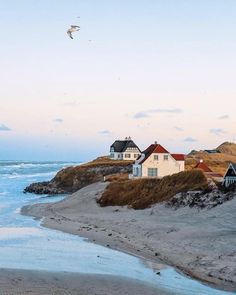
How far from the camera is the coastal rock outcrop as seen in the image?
79.9 meters

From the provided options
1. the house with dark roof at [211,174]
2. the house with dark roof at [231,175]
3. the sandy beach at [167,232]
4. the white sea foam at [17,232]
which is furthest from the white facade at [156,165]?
the white sea foam at [17,232]

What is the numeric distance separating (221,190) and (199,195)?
5.64 ft

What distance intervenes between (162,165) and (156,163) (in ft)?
3.05

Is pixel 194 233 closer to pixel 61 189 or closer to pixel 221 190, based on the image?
pixel 221 190

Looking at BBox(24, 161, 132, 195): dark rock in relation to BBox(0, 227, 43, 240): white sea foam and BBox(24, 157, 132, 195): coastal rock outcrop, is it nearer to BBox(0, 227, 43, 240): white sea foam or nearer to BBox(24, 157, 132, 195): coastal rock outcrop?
BBox(24, 157, 132, 195): coastal rock outcrop

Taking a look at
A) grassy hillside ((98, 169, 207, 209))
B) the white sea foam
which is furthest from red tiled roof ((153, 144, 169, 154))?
the white sea foam

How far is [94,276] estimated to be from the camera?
19766mm

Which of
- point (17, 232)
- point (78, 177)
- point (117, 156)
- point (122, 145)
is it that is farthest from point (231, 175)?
point (122, 145)

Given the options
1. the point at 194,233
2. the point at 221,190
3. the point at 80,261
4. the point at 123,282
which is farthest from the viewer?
the point at 221,190

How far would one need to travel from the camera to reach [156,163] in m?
61.8

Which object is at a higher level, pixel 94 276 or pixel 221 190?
pixel 221 190

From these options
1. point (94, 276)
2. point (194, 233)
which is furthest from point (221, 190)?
point (94, 276)

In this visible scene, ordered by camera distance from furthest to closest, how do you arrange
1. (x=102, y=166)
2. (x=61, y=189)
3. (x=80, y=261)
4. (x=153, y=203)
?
(x=102, y=166)
(x=61, y=189)
(x=153, y=203)
(x=80, y=261)

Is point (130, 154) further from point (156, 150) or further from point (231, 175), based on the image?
point (231, 175)
